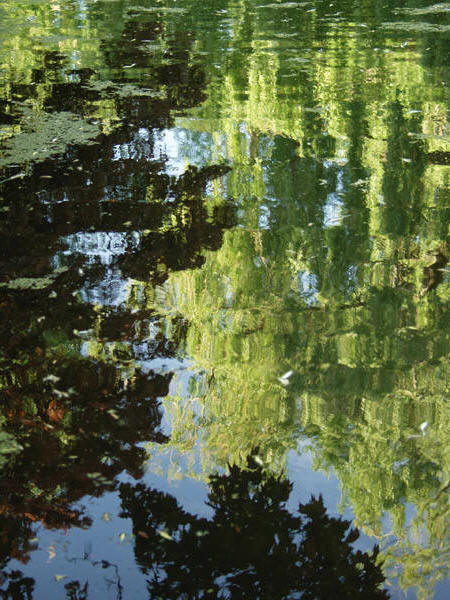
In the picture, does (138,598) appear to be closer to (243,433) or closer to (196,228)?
(243,433)

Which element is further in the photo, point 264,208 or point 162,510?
point 264,208

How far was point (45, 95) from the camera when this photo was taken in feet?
18.6

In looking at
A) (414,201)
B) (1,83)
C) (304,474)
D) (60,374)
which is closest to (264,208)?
(414,201)

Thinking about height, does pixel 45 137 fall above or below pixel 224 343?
above

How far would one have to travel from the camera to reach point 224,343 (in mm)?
2762

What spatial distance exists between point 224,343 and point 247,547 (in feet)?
3.22

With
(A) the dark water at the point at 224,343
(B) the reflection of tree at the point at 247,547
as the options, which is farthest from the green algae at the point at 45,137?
(B) the reflection of tree at the point at 247,547

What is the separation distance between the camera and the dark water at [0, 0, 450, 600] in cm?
190

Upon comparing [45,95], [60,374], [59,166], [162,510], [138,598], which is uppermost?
[45,95]

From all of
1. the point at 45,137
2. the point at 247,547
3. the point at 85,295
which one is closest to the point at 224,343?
the point at 85,295

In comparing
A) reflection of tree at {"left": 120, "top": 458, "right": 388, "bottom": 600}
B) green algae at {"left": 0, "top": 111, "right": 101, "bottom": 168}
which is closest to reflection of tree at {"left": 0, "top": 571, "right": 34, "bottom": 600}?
reflection of tree at {"left": 120, "top": 458, "right": 388, "bottom": 600}

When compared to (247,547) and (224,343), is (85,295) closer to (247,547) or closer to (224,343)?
(224,343)

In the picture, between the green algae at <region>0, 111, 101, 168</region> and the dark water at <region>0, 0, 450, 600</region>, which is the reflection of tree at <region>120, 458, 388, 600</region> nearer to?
the dark water at <region>0, 0, 450, 600</region>

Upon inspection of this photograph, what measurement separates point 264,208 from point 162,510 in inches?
83.4
